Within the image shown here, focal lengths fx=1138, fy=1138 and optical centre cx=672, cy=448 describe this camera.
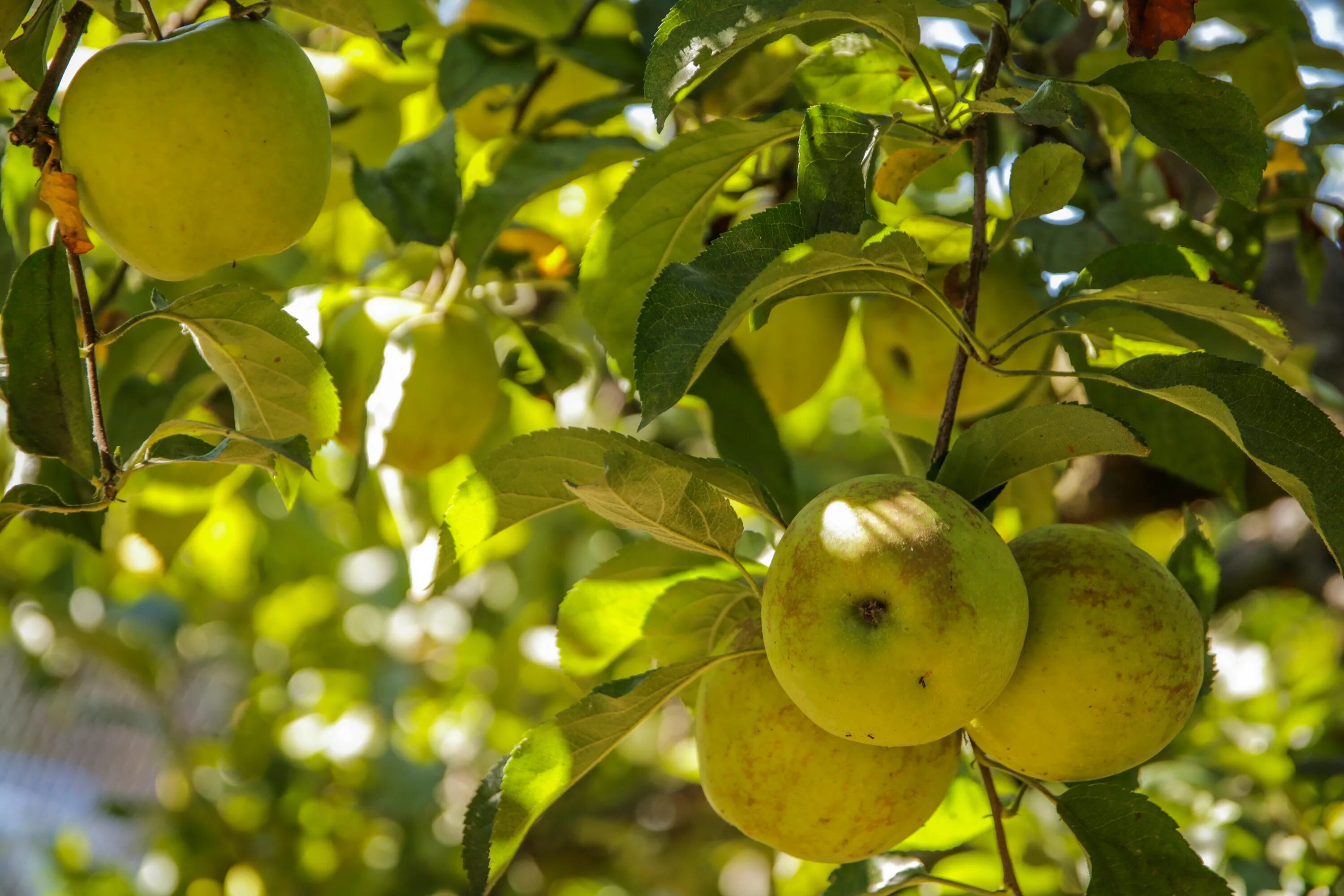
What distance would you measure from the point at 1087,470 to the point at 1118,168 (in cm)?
62

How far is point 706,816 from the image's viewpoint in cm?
318

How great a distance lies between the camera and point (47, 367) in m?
1.00

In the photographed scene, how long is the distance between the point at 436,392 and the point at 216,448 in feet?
1.58

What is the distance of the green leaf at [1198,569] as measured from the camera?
1.16m

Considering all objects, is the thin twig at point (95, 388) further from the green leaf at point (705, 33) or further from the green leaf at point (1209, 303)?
the green leaf at point (1209, 303)

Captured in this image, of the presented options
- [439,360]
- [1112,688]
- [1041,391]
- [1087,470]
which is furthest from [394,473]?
[1087,470]

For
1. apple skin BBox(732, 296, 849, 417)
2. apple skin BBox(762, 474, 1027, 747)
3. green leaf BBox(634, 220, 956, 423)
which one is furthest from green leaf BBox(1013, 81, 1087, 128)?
apple skin BBox(732, 296, 849, 417)

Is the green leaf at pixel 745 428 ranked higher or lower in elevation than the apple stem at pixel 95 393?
lower

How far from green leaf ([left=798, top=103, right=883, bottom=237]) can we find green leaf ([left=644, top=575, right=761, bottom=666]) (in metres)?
0.36

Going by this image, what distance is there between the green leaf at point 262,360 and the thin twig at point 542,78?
27.5 inches

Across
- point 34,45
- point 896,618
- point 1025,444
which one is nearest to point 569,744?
point 896,618

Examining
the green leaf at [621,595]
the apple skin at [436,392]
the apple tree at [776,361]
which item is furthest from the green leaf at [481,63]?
the green leaf at [621,595]

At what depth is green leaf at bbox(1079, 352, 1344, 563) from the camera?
798 millimetres

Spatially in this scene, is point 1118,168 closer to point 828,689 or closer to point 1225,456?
point 1225,456
